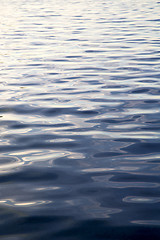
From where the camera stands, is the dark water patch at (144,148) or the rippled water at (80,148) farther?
the dark water patch at (144,148)

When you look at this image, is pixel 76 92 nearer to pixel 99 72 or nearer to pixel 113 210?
pixel 99 72

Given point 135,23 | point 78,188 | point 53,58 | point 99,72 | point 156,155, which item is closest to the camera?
point 78,188

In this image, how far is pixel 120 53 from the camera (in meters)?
13.4

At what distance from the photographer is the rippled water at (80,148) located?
3527mm

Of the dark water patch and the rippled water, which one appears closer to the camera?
the rippled water

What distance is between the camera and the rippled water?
353 centimetres

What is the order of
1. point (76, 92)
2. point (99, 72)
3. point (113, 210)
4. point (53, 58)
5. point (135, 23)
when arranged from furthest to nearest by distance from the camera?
point (135, 23)
point (53, 58)
point (99, 72)
point (76, 92)
point (113, 210)

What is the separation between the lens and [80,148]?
209 inches

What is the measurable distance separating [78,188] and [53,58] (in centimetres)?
915

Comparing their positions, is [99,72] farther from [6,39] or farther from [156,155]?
[6,39]

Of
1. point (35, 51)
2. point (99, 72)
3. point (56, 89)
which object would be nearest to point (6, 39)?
point (35, 51)

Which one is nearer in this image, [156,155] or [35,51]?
[156,155]

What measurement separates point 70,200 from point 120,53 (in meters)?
10.1

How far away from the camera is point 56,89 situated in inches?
348
